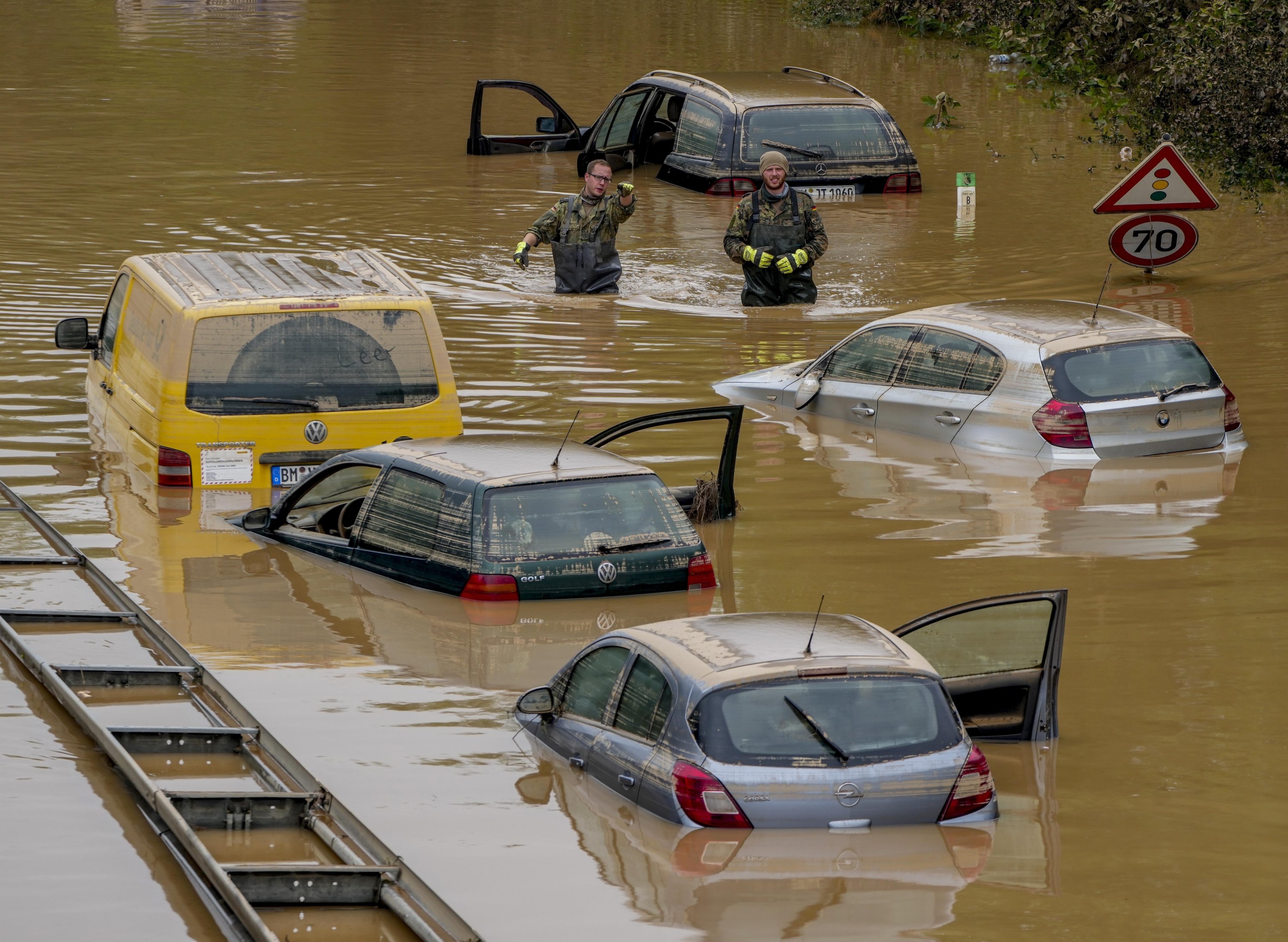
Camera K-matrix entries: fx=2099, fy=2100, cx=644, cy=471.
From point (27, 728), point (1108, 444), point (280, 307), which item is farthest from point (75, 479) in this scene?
Result: point (1108, 444)

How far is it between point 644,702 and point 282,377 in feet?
17.7

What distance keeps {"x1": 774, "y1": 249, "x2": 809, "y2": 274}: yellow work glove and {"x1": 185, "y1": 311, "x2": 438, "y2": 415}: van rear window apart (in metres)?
6.95

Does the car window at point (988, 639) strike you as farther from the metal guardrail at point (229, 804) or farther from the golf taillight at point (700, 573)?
the metal guardrail at point (229, 804)

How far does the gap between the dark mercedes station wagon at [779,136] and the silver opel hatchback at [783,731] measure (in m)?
16.3

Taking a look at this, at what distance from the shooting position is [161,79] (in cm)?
3516

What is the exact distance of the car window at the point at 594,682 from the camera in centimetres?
883

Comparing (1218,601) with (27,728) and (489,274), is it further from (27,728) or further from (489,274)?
(489,274)

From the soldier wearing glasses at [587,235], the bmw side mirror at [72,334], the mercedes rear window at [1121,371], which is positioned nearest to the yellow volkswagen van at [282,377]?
the bmw side mirror at [72,334]

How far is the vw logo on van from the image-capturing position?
1319cm

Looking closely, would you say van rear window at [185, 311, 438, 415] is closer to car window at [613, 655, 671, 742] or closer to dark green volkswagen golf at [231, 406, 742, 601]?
dark green volkswagen golf at [231, 406, 742, 601]

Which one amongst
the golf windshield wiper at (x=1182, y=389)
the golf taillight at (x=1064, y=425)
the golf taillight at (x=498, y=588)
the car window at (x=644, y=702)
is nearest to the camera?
the car window at (x=644, y=702)

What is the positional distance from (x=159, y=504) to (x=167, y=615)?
6.80ft

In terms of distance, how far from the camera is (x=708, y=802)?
782cm

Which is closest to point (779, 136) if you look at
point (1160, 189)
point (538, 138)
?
point (538, 138)
